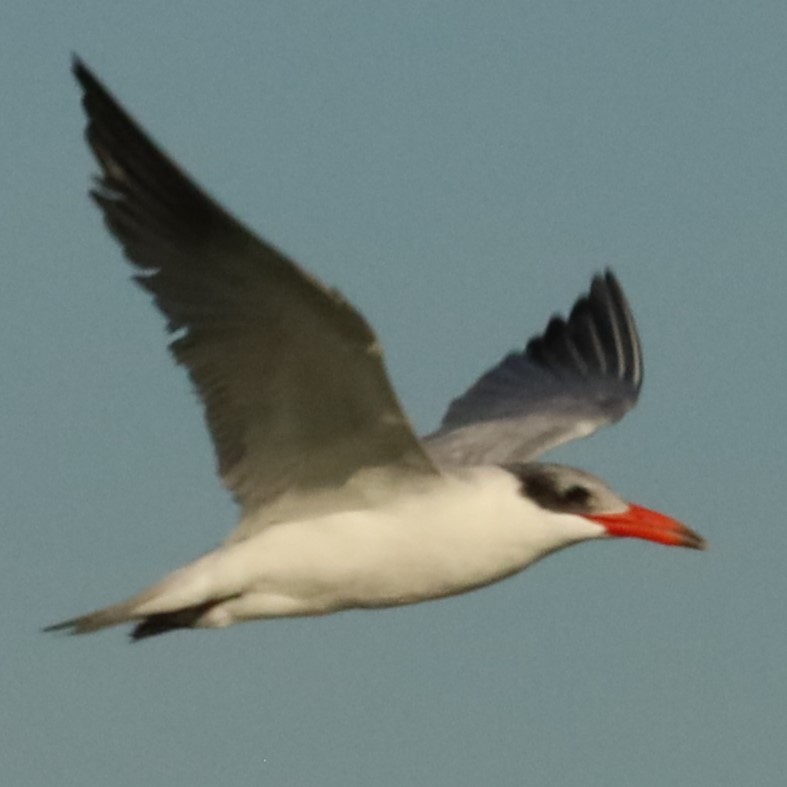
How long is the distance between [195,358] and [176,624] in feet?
5.43

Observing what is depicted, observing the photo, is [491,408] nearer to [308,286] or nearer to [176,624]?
[176,624]

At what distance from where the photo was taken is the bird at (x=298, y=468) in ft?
32.0

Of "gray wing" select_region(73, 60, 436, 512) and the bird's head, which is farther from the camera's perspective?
the bird's head

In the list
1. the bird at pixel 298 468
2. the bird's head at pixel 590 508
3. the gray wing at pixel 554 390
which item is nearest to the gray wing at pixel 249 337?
the bird at pixel 298 468

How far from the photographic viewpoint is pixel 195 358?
1038cm

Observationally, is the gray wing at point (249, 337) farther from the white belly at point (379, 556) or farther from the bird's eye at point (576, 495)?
the bird's eye at point (576, 495)

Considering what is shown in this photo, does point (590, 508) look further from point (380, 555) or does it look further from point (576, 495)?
Result: point (380, 555)

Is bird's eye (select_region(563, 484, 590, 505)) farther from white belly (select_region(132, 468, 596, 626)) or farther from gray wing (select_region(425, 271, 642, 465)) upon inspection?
gray wing (select_region(425, 271, 642, 465))

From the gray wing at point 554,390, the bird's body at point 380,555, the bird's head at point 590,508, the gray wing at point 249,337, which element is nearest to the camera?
the gray wing at point 249,337

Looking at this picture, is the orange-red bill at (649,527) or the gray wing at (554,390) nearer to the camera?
the orange-red bill at (649,527)

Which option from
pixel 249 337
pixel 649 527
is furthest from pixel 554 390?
pixel 249 337

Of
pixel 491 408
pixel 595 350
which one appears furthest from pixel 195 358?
pixel 595 350

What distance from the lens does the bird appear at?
9.75 meters

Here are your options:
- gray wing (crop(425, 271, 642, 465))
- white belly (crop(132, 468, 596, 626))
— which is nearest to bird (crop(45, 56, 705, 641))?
white belly (crop(132, 468, 596, 626))
